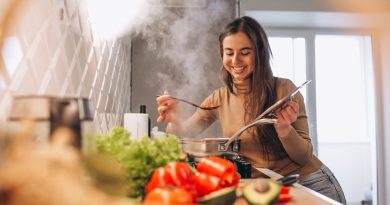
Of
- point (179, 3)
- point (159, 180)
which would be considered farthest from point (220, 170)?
point (179, 3)

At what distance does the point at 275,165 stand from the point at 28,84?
106 centimetres

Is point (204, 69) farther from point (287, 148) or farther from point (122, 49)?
point (287, 148)

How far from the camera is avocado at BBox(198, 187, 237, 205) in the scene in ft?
2.15

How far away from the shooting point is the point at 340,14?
2.82 metres

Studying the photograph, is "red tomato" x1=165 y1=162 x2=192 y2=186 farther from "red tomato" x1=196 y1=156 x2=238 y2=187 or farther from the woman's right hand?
the woman's right hand

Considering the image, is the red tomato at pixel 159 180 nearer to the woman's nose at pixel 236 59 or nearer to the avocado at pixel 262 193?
the avocado at pixel 262 193

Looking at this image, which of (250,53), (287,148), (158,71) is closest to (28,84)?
(287,148)

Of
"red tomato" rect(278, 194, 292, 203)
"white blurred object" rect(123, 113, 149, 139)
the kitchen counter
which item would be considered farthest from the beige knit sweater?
"red tomato" rect(278, 194, 292, 203)

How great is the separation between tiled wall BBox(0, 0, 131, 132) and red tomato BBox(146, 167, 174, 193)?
0.26 metres

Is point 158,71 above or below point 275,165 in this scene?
above

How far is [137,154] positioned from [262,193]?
26cm

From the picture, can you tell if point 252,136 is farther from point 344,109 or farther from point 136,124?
point 344,109

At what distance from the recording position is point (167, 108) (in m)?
1.46

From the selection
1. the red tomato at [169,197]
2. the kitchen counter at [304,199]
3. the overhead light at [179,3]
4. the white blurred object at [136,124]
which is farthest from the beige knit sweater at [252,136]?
the overhead light at [179,3]
